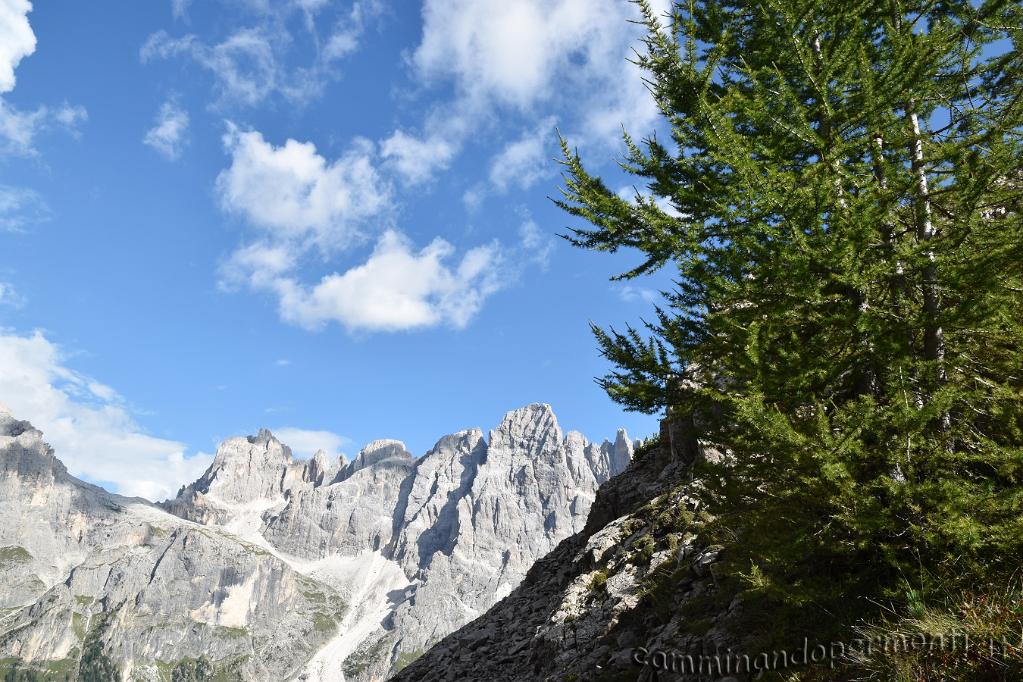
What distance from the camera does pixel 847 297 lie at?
7281mm

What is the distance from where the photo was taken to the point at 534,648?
Result: 55.3ft

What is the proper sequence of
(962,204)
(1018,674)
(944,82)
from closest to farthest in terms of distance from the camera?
(1018,674) < (962,204) < (944,82)

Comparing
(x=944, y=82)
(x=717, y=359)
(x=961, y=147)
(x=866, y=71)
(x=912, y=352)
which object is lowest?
(x=912, y=352)

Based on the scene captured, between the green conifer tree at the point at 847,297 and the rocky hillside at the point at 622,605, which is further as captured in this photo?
the rocky hillside at the point at 622,605

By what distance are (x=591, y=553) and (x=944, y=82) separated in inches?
634

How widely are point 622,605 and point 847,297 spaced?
1037 cm

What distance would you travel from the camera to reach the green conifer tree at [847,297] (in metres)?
6.24

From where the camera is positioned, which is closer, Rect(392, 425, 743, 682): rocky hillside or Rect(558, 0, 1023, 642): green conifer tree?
Rect(558, 0, 1023, 642): green conifer tree

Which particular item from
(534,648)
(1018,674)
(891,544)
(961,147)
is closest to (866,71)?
(961,147)

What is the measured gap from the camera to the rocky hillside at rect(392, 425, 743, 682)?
35.5 ft

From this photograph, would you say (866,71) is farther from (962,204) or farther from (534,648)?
(534,648)

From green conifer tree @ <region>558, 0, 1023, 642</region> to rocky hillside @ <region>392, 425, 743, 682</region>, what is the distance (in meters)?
3.25

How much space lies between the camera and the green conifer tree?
6238 mm

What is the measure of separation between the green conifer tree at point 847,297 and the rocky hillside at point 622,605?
10.7 feet
